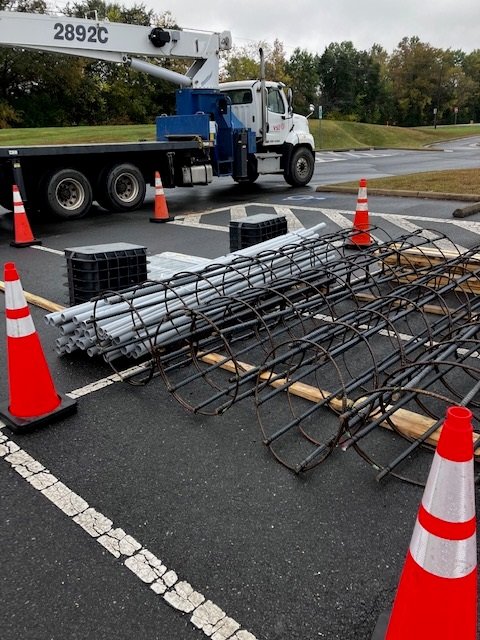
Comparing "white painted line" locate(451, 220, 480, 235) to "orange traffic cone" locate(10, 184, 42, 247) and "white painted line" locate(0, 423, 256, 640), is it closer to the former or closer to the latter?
"orange traffic cone" locate(10, 184, 42, 247)

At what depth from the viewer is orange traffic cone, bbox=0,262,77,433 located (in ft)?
11.2

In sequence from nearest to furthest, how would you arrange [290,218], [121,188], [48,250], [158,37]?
[48,250] < [290,218] < [121,188] < [158,37]

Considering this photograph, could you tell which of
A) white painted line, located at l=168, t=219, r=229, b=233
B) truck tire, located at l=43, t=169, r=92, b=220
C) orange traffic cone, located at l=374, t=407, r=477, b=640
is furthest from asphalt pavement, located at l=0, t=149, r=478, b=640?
truck tire, located at l=43, t=169, r=92, b=220

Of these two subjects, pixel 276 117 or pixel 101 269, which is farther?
pixel 276 117

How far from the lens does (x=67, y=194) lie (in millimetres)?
10922

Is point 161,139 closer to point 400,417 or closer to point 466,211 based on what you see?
point 466,211

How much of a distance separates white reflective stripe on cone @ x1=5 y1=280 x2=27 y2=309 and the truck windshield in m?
12.0

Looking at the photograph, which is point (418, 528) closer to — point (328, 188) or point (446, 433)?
point (446, 433)

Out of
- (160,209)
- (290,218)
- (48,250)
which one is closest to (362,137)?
(290,218)

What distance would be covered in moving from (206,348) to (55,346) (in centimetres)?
135

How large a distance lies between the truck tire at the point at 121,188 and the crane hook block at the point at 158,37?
10.5 feet

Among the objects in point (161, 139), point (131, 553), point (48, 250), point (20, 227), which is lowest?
point (131, 553)

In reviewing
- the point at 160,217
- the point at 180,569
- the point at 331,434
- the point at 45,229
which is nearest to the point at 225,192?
the point at 160,217

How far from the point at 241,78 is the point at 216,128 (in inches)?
1553
